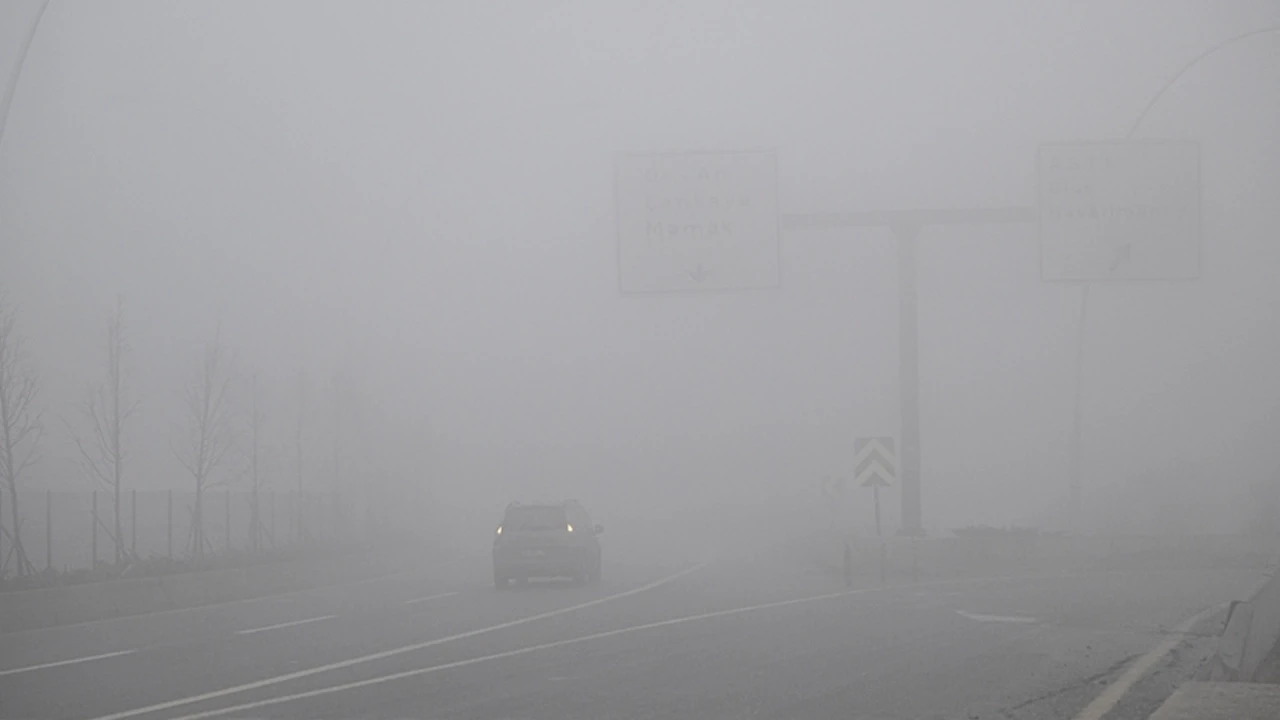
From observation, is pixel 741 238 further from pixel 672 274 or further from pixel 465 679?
pixel 465 679

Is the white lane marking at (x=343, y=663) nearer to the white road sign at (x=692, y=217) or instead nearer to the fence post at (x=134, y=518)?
the white road sign at (x=692, y=217)

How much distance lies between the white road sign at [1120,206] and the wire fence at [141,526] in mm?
20332

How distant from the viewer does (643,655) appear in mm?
15898

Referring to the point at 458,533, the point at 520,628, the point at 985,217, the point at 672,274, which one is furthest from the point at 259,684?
the point at 458,533

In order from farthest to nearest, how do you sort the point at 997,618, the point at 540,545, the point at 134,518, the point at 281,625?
the point at 134,518
the point at 540,545
the point at 281,625
the point at 997,618

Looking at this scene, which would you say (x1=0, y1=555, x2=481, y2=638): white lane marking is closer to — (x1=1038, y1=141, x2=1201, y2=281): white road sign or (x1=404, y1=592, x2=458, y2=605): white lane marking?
→ (x1=404, y1=592, x2=458, y2=605): white lane marking

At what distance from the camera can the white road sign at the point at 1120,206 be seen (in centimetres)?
2956

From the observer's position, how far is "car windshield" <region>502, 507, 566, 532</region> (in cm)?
3112

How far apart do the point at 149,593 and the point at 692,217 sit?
1214cm

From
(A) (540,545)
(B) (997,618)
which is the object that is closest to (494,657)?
(B) (997,618)

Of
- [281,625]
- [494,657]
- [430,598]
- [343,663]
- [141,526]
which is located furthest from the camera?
[141,526]

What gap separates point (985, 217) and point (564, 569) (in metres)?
12.0

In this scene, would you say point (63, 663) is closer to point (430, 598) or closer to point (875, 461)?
point (430, 598)

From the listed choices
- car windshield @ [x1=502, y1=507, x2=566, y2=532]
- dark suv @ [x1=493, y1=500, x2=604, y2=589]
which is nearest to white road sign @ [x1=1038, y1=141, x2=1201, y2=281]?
dark suv @ [x1=493, y1=500, x2=604, y2=589]
